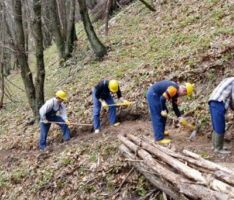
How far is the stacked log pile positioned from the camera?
6035 mm

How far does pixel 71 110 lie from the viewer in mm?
13742

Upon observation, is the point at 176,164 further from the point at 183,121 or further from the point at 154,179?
the point at 183,121

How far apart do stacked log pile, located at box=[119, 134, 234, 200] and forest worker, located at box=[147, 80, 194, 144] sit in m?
0.70

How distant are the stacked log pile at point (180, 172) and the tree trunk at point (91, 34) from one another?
900 centimetres

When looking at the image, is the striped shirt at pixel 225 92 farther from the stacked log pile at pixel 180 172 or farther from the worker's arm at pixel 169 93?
Answer: the stacked log pile at pixel 180 172

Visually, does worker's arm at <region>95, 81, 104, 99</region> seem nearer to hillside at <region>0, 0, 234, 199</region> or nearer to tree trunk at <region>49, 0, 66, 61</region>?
hillside at <region>0, 0, 234, 199</region>

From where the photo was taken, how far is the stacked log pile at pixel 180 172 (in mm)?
6035

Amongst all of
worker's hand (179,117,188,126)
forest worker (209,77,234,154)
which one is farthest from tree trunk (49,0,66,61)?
forest worker (209,77,234,154)

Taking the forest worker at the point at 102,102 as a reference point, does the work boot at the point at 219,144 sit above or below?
below

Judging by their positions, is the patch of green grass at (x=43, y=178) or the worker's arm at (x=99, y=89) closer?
the patch of green grass at (x=43, y=178)

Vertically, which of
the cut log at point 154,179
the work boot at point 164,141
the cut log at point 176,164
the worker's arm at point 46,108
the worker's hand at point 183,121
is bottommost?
the cut log at point 154,179

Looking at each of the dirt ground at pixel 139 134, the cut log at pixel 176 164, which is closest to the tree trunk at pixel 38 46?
the dirt ground at pixel 139 134

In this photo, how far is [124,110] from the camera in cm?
1216

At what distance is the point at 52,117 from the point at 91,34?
19.3 ft
